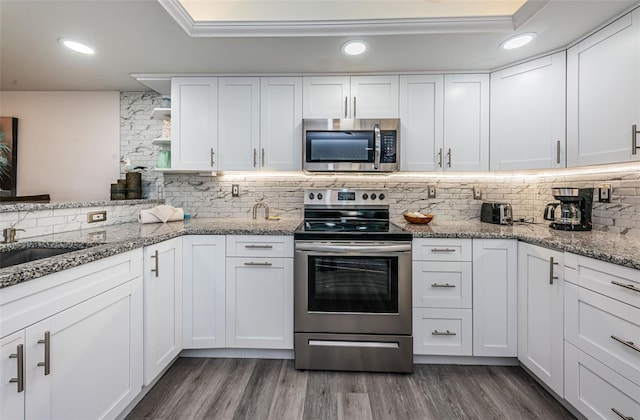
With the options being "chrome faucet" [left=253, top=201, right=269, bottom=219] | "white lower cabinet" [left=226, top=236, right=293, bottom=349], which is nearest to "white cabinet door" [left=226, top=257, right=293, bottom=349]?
"white lower cabinet" [left=226, top=236, right=293, bottom=349]

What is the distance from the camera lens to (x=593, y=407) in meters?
1.38

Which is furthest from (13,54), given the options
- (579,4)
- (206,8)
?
(579,4)

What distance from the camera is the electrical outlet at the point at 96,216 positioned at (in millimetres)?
2076

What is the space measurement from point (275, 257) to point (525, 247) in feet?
5.47

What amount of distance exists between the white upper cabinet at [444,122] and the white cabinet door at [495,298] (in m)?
0.78

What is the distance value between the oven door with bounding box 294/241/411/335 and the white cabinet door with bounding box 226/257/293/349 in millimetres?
101

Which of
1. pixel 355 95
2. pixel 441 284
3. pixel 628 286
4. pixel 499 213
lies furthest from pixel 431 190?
pixel 628 286

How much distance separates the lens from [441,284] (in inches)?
80.0

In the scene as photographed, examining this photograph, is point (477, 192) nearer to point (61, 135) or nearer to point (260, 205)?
point (260, 205)

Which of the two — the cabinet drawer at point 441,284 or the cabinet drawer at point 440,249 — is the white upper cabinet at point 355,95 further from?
the cabinet drawer at point 441,284

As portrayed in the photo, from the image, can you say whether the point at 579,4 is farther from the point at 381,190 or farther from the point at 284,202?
the point at 284,202

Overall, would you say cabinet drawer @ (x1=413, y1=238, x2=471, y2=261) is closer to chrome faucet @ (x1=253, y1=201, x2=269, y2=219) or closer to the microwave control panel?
the microwave control panel

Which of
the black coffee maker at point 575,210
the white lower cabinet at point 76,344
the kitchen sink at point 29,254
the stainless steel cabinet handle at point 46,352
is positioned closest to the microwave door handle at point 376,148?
the black coffee maker at point 575,210

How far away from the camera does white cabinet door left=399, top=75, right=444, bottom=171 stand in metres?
2.45
